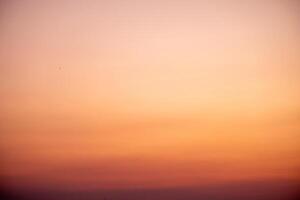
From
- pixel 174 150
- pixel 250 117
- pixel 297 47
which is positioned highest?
pixel 297 47

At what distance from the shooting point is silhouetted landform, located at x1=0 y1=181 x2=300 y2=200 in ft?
11.2

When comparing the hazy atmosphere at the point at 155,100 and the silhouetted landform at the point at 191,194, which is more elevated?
the hazy atmosphere at the point at 155,100

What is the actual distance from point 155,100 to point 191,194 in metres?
0.72

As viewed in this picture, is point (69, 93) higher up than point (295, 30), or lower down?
lower down

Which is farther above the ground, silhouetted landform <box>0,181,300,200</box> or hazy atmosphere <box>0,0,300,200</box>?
hazy atmosphere <box>0,0,300,200</box>

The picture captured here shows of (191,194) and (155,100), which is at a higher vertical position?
(155,100)

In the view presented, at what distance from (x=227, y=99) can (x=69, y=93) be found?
3.75 ft

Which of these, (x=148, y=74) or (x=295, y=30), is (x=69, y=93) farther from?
(x=295, y=30)

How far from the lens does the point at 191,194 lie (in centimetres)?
343

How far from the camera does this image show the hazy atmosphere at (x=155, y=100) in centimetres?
344

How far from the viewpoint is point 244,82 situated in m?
3.45

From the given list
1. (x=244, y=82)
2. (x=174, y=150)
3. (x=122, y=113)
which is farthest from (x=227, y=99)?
(x=122, y=113)

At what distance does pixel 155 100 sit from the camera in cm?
348

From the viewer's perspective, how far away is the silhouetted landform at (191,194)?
3.43m
